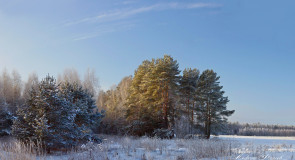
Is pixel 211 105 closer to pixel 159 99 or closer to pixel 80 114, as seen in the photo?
pixel 159 99

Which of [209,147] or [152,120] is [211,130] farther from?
[209,147]

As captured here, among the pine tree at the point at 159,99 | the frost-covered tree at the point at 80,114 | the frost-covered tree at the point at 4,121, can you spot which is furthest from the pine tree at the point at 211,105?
the frost-covered tree at the point at 4,121

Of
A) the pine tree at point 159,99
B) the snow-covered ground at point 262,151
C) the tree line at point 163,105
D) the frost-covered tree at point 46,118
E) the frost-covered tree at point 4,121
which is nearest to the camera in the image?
the snow-covered ground at point 262,151

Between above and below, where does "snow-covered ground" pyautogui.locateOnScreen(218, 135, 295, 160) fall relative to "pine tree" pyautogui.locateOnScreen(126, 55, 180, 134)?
below

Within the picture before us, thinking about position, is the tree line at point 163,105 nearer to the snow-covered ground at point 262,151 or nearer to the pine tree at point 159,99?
the pine tree at point 159,99

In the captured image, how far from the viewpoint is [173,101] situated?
2391 centimetres

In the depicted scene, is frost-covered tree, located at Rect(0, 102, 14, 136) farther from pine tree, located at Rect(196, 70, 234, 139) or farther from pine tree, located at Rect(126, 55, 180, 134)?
pine tree, located at Rect(196, 70, 234, 139)

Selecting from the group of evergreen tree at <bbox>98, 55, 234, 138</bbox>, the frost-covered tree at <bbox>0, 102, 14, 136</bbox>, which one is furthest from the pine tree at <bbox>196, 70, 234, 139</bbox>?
the frost-covered tree at <bbox>0, 102, 14, 136</bbox>

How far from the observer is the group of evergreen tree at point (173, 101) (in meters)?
23.6

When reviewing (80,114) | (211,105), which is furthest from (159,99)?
(80,114)

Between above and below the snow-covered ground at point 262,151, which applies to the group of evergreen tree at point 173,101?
above

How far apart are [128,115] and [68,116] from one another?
16.5 m

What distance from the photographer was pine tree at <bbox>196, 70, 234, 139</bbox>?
25.0 metres

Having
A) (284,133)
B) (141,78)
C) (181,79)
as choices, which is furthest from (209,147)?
(284,133)
